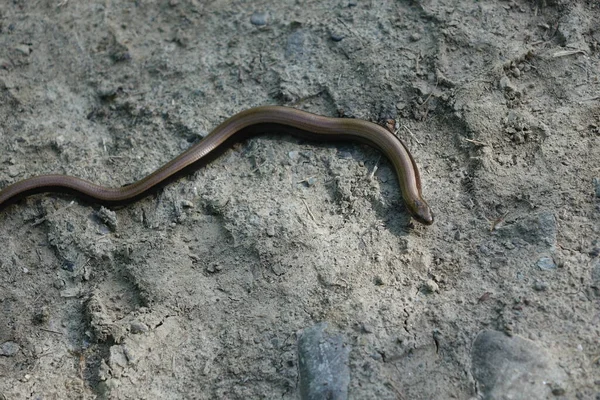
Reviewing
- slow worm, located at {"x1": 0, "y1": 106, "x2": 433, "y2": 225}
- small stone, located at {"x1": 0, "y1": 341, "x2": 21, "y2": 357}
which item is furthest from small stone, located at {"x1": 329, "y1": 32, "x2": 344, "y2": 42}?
small stone, located at {"x1": 0, "y1": 341, "x2": 21, "y2": 357}

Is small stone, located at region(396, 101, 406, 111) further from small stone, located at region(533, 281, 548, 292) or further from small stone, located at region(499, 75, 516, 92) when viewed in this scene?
small stone, located at region(533, 281, 548, 292)

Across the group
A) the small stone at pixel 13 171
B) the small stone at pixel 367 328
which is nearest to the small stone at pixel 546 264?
the small stone at pixel 367 328

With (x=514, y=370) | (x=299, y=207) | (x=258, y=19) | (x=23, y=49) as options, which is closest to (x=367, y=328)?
(x=514, y=370)

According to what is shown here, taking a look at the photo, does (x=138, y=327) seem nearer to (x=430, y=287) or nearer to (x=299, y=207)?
(x=299, y=207)

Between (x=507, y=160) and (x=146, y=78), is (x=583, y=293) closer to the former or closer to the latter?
(x=507, y=160)

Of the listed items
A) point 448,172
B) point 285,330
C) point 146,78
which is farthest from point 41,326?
point 448,172

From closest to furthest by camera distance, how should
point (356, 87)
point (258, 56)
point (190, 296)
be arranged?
1. point (190, 296)
2. point (356, 87)
3. point (258, 56)

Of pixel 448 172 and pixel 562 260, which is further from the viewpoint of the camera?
pixel 448 172

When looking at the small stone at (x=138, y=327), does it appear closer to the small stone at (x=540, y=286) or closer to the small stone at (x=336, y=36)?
the small stone at (x=540, y=286)
